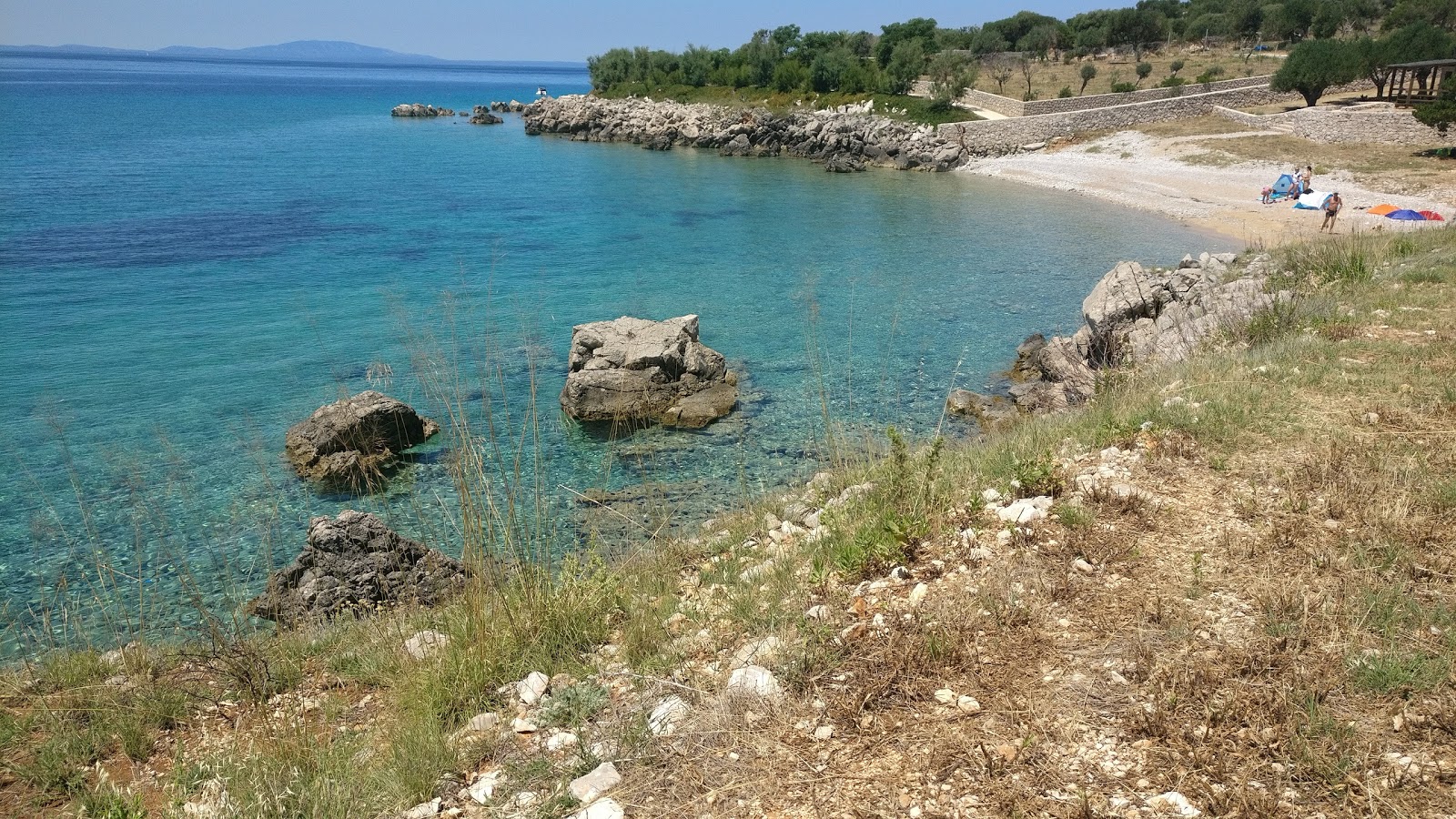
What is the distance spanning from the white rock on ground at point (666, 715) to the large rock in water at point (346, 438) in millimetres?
10531

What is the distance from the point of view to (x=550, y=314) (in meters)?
23.2

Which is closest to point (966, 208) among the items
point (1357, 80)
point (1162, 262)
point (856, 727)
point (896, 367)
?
point (1162, 262)

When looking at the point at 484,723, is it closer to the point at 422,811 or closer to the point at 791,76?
the point at 422,811

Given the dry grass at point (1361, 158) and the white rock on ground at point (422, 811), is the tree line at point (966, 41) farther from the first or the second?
the white rock on ground at point (422, 811)

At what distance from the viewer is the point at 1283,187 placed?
3506 centimetres

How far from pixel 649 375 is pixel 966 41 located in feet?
313

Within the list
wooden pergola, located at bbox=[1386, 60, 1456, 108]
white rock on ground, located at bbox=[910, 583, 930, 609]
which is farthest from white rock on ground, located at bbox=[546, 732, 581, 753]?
wooden pergola, located at bbox=[1386, 60, 1456, 108]

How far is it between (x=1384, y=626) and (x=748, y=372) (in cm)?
1556

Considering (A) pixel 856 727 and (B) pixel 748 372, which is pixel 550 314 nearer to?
(B) pixel 748 372

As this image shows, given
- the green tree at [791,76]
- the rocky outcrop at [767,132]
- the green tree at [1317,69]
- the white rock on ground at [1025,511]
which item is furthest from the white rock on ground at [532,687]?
the green tree at [791,76]

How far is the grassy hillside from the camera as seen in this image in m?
3.58

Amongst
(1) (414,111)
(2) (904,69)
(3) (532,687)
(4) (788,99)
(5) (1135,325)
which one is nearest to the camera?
(3) (532,687)

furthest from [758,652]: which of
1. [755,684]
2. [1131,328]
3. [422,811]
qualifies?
[1131,328]

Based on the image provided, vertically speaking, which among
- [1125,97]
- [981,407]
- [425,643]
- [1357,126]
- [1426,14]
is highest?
[1426,14]
